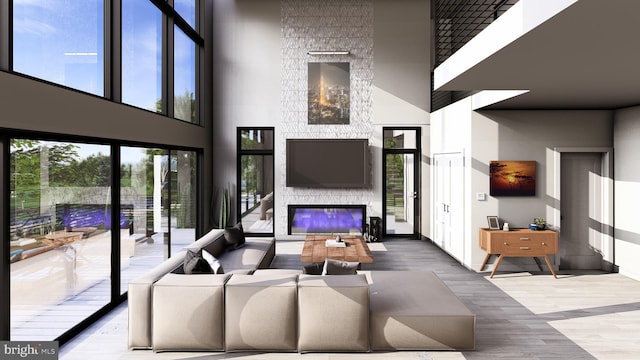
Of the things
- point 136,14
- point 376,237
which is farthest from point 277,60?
point 376,237

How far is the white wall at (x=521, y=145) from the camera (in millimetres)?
5684

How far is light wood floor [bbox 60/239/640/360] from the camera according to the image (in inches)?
127

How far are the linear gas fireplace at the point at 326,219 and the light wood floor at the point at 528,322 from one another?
6.84ft

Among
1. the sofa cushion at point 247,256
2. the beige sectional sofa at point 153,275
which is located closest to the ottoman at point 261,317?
the beige sectional sofa at point 153,275

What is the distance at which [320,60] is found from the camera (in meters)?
7.97

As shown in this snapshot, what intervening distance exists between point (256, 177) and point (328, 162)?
4.94 feet

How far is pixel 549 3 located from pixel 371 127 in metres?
5.86

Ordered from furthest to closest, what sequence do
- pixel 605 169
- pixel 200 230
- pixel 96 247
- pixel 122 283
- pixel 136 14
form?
pixel 200 230, pixel 605 169, pixel 136 14, pixel 122 283, pixel 96 247

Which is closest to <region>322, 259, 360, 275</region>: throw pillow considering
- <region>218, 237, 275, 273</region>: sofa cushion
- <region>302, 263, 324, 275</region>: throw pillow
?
<region>302, 263, 324, 275</region>: throw pillow

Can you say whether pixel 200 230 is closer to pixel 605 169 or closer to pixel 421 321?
pixel 421 321

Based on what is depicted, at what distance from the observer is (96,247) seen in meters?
3.96

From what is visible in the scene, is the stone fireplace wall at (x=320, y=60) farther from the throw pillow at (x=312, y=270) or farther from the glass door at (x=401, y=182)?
the throw pillow at (x=312, y=270)
